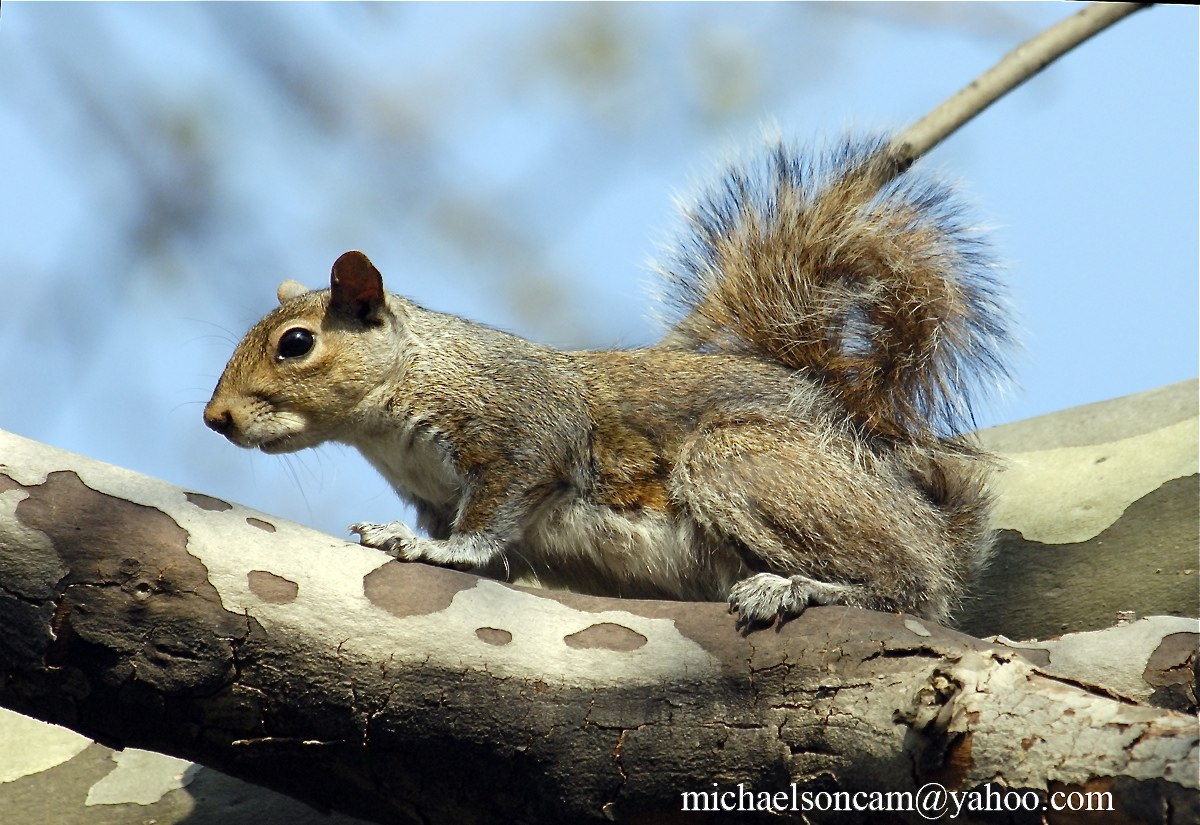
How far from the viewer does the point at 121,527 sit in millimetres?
2750

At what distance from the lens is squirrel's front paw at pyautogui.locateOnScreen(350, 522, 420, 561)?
3314 mm

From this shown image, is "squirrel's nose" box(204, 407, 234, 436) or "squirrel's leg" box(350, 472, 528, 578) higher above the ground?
"squirrel's nose" box(204, 407, 234, 436)

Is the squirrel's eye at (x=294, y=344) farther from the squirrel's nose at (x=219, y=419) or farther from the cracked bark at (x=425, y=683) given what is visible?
the cracked bark at (x=425, y=683)

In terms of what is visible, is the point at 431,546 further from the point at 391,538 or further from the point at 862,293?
the point at 862,293

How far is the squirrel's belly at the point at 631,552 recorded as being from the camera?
382cm

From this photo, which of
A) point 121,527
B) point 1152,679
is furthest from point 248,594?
point 1152,679

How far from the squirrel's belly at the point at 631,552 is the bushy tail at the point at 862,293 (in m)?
0.73

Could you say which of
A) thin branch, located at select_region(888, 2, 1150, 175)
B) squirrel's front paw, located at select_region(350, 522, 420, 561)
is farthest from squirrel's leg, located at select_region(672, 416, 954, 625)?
thin branch, located at select_region(888, 2, 1150, 175)

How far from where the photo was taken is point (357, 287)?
4094 mm

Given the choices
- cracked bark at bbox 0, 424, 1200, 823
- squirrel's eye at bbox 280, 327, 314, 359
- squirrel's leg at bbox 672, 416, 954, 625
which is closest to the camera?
cracked bark at bbox 0, 424, 1200, 823

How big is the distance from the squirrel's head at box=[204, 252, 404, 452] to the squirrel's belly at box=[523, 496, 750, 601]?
0.74 meters

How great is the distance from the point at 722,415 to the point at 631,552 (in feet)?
1.77

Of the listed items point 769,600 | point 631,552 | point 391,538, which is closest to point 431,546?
point 391,538

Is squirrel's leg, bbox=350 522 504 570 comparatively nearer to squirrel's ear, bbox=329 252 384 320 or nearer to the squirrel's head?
the squirrel's head
